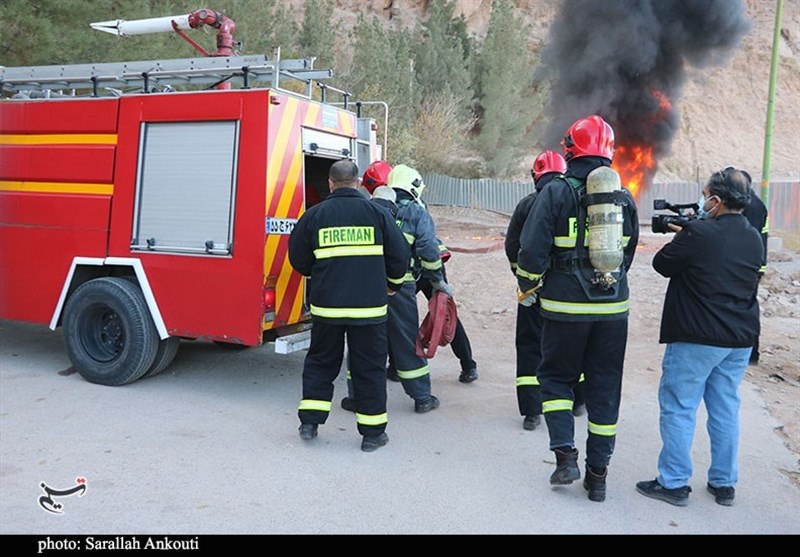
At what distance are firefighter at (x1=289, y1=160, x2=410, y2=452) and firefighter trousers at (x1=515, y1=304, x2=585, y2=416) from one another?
1.03 meters

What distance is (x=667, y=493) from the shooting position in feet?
12.0

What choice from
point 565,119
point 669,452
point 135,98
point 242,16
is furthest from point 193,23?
point 565,119

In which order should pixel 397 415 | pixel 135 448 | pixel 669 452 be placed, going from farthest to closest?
pixel 397 415
pixel 135 448
pixel 669 452

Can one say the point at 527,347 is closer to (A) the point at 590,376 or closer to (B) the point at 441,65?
(A) the point at 590,376

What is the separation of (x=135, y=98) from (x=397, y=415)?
121 inches

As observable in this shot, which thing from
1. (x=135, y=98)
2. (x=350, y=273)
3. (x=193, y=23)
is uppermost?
(x=193, y=23)

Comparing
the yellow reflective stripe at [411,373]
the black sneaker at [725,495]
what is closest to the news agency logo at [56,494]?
the yellow reflective stripe at [411,373]

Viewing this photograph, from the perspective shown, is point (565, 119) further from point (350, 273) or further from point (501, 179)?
point (350, 273)

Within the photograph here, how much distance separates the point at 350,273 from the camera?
14.0 feet

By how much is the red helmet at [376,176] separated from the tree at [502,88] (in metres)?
24.6

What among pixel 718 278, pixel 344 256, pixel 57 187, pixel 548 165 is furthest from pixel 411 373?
pixel 57 187

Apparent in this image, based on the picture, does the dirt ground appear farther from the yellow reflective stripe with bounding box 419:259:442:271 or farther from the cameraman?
the yellow reflective stripe with bounding box 419:259:442:271

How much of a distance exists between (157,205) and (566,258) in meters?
3.10

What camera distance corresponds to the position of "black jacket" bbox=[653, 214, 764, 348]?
11.6 ft
